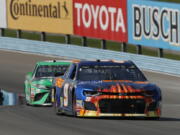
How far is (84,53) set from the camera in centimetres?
3725

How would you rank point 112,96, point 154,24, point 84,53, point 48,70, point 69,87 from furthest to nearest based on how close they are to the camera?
point 84,53
point 154,24
point 48,70
point 69,87
point 112,96

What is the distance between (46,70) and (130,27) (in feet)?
42.1

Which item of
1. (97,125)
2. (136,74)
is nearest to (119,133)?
(97,125)

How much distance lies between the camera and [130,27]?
3503 centimetres

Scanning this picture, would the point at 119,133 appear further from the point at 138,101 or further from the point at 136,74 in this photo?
the point at 136,74

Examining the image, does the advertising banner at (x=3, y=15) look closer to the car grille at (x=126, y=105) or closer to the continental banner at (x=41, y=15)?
the continental banner at (x=41, y=15)

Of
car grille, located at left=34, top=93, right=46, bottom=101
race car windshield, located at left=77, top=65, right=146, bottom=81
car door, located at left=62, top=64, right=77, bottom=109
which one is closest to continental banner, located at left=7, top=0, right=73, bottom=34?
car grille, located at left=34, top=93, right=46, bottom=101

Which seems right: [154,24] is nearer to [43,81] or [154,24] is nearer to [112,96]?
[43,81]

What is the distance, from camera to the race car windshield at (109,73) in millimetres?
17219

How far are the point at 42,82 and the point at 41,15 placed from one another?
20378mm

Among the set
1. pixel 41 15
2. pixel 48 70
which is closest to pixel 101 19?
pixel 41 15

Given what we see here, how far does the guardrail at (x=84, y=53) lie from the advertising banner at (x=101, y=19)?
92cm

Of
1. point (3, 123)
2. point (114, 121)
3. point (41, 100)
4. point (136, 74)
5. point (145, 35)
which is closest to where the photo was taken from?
point (3, 123)

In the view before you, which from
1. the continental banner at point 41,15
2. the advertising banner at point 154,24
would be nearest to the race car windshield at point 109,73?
the advertising banner at point 154,24
